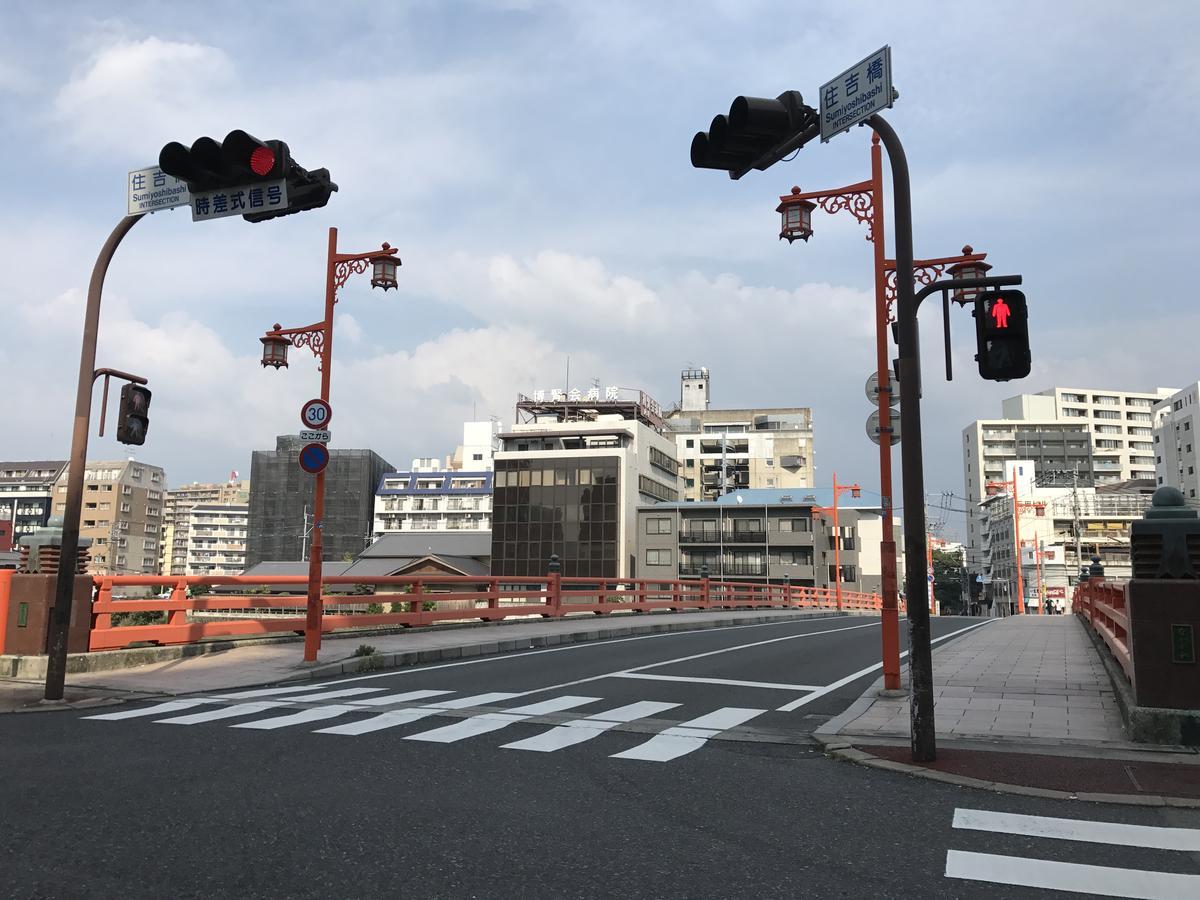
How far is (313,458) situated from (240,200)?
446cm

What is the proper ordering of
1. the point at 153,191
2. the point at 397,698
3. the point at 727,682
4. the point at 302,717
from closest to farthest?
the point at 302,717 < the point at 153,191 < the point at 397,698 < the point at 727,682

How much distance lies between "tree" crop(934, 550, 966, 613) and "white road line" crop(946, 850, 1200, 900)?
10443 cm

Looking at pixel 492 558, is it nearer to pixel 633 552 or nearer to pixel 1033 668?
pixel 633 552

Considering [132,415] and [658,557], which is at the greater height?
[132,415]

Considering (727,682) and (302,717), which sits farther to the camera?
(727,682)

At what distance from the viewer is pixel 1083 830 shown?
504cm

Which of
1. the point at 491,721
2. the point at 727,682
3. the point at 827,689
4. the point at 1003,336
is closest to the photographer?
the point at 1003,336

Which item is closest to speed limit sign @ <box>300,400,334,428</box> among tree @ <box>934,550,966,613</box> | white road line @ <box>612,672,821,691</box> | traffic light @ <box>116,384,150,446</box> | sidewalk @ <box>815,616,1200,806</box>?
traffic light @ <box>116,384,150,446</box>

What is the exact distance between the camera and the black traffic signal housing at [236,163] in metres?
8.64

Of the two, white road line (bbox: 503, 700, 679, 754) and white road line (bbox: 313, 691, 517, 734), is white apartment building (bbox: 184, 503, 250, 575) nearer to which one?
white road line (bbox: 313, 691, 517, 734)

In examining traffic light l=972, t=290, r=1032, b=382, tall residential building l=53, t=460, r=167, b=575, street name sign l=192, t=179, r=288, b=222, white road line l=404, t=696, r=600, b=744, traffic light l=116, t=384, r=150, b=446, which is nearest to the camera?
traffic light l=972, t=290, r=1032, b=382

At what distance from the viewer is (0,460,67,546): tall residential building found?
15400 centimetres

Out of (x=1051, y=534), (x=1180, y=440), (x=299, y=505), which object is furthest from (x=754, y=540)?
(x=299, y=505)

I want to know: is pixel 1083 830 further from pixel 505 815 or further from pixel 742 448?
pixel 742 448
